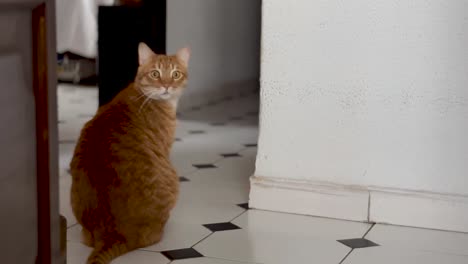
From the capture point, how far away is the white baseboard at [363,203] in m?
2.98

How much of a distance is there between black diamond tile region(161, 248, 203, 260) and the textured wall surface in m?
0.73

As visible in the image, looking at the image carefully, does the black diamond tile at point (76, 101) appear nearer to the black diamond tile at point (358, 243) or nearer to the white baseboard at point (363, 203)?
the white baseboard at point (363, 203)

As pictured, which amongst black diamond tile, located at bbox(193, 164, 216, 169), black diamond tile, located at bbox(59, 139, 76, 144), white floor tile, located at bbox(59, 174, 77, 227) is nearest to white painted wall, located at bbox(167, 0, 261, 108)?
black diamond tile, located at bbox(59, 139, 76, 144)

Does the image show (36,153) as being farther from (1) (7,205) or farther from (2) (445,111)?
(2) (445,111)

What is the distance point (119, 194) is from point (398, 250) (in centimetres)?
111

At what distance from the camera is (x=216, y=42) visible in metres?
7.04

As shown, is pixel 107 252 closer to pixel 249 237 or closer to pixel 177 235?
pixel 177 235

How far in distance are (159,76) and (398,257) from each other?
1.18m

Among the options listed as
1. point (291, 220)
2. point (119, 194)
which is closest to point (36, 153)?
point (119, 194)

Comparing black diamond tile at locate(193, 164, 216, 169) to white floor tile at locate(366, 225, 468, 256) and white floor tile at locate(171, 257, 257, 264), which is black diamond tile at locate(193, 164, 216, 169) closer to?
white floor tile at locate(366, 225, 468, 256)

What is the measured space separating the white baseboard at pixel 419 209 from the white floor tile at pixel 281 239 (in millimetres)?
118

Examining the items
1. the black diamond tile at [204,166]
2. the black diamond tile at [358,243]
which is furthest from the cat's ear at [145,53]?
the black diamond tile at [204,166]

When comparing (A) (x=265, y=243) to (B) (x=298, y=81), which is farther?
(B) (x=298, y=81)

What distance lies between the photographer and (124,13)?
4.53 metres
